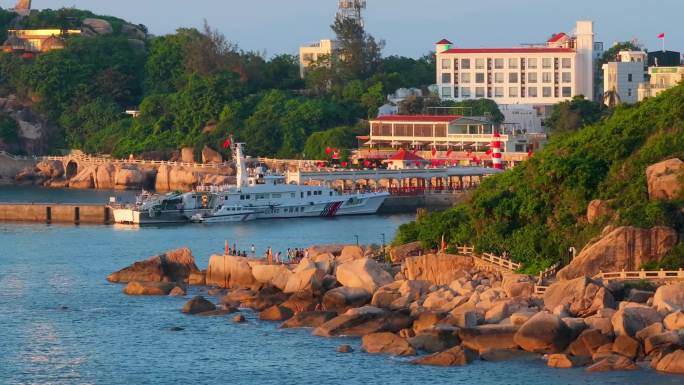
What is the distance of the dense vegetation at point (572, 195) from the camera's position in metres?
51.3

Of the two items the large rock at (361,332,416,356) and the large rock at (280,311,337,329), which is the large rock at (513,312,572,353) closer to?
the large rock at (361,332,416,356)

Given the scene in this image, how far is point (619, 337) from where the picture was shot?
42.3 meters

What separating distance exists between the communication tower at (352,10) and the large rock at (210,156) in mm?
21602

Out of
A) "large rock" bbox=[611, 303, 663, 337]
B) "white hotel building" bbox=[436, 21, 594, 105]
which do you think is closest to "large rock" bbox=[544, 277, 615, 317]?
"large rock" bbox=[611, 303, 663, 337]

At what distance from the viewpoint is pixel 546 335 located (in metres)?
43.1

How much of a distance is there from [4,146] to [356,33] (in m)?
26.7

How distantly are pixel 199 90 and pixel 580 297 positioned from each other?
78.2m

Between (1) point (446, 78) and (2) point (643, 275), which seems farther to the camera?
(1) point (446, 78)

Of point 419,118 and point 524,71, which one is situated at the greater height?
point 524,71

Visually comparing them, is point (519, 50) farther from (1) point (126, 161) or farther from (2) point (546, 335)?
(2) point (546, 335)

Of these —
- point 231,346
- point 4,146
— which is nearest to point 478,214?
point 231,346

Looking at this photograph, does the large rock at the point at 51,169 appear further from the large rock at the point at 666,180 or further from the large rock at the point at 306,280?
the large rock at the point at 666,180

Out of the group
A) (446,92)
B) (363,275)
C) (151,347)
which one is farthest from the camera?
(446,92)

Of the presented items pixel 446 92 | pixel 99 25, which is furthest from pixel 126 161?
pixel 99 25
